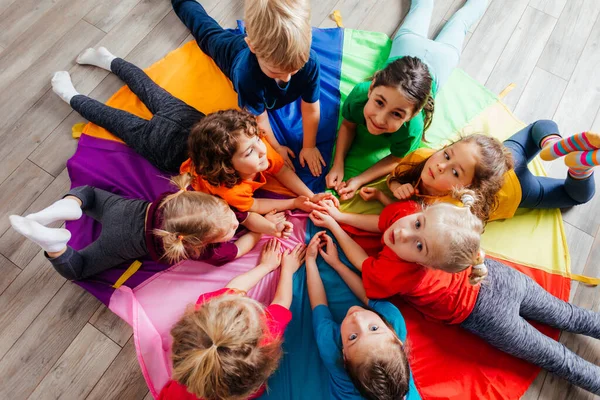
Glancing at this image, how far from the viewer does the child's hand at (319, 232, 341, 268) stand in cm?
141

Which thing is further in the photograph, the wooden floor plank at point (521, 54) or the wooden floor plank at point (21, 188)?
the wooden floor plank at point (521, 54)

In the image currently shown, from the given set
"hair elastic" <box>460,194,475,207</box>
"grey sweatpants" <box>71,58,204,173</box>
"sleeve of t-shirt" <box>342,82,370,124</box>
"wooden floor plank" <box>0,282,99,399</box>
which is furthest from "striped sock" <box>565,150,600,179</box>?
"wooden floor plank" <box>0,282,99,399</box>

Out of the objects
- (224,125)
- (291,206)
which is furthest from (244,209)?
(224,125)

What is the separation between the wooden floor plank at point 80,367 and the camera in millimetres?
1350

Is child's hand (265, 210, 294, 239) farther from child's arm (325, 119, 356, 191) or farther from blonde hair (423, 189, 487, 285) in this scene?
blonde hair (423, 189, 487, 285)

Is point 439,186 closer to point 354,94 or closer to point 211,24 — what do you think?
point 354,94

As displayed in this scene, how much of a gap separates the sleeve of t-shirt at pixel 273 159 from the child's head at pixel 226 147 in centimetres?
12

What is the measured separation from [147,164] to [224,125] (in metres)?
0.52

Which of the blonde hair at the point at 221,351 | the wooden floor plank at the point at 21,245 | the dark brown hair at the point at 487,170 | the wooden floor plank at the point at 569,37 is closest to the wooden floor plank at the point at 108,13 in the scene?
the wooden floor plank at the point at 21,245

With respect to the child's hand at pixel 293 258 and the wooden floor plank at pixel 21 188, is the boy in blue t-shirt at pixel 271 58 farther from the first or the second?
the wooden floor plank at pixel 21 188

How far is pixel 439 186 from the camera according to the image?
1.29m

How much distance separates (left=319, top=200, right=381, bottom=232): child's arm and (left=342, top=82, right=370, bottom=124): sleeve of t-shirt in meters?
0.34

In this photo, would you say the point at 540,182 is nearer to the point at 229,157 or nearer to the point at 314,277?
the point at 314,277

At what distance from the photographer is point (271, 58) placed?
43.2 inches
